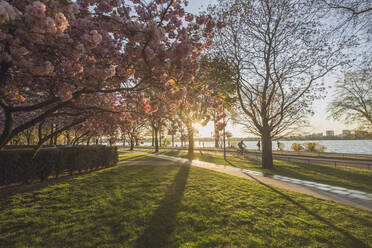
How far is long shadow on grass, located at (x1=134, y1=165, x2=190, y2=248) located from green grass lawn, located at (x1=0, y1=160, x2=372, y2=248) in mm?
21

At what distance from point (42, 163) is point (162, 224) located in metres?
7.59

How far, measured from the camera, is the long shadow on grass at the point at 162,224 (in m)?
3.58

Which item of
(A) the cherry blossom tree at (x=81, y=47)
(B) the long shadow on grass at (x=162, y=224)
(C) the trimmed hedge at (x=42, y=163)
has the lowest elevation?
(B) the long shadow on grass at (x=162, y=224)

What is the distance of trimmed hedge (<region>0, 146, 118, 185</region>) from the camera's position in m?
7.08

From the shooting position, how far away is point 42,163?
8.12m

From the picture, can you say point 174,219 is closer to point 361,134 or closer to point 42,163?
point 42,163

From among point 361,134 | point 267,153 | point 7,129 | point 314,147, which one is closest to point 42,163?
point 7,129

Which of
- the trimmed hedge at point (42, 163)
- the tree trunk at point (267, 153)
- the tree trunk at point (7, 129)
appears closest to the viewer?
the tree trunk at point (7, 129)

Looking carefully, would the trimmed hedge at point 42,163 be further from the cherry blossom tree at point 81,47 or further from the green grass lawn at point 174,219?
the cherry blossom tree at point 81,47

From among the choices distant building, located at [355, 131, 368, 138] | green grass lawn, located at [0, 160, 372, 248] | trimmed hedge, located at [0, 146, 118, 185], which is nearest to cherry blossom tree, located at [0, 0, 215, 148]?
green grass lawn, located at [0, 160, 372, 248]

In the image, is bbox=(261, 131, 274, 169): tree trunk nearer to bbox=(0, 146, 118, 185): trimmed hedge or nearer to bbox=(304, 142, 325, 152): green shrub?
bbox=(0, 146, 118, 185): trimmed hedge

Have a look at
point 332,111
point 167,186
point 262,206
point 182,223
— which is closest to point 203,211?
point 182,223

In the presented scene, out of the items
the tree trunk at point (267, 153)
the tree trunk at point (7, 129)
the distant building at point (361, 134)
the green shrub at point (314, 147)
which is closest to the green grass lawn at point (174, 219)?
the tree trunk at point (7, 129)

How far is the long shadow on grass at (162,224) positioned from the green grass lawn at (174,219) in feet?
0.07
